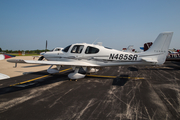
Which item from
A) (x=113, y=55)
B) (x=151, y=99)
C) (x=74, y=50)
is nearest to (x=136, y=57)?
(x=113, y=55)

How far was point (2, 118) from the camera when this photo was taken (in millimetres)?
3262

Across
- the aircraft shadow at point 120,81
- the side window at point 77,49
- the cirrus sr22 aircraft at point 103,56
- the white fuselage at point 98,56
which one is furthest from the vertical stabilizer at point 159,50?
the side window at point 77,49

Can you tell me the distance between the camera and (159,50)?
649 cm

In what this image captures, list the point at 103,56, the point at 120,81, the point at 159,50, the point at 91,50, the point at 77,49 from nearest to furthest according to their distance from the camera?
1. the point at 159,50
2. the point at 103,56
3. the point at 120,81
4. the point at 91,50
5. the point at 77,49

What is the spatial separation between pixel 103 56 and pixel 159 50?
11.8ft

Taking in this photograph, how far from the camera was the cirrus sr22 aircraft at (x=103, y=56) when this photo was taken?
642 centimetres

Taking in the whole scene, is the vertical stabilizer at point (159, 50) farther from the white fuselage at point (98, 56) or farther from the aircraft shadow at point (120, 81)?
the aircraft shadow at point (120, 81)

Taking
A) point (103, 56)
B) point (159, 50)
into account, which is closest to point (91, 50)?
point (103, 56)

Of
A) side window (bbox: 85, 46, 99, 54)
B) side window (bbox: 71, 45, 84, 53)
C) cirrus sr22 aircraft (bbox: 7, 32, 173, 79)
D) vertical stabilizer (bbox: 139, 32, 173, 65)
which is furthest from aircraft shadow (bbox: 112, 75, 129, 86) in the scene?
side window (bbox: 71, 45, 84, 53)

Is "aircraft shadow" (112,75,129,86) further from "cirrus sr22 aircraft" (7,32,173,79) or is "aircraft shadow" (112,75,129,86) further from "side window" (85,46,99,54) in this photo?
"side window" (85,46,99,54)

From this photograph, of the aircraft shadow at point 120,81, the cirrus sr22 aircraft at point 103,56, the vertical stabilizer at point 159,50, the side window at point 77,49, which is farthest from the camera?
the side window at point 77,49

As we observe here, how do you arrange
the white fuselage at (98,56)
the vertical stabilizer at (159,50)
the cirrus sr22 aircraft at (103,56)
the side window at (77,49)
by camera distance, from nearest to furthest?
1. the vertical stabilizer at (159,50)
2. the cirrus sr22 aircraft at (103,56)
3. the white fuselage at (98,56)
4. the side window at (77,49)

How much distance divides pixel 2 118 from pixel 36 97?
1.54 m

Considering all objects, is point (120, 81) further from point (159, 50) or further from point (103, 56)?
point (159, 50)
